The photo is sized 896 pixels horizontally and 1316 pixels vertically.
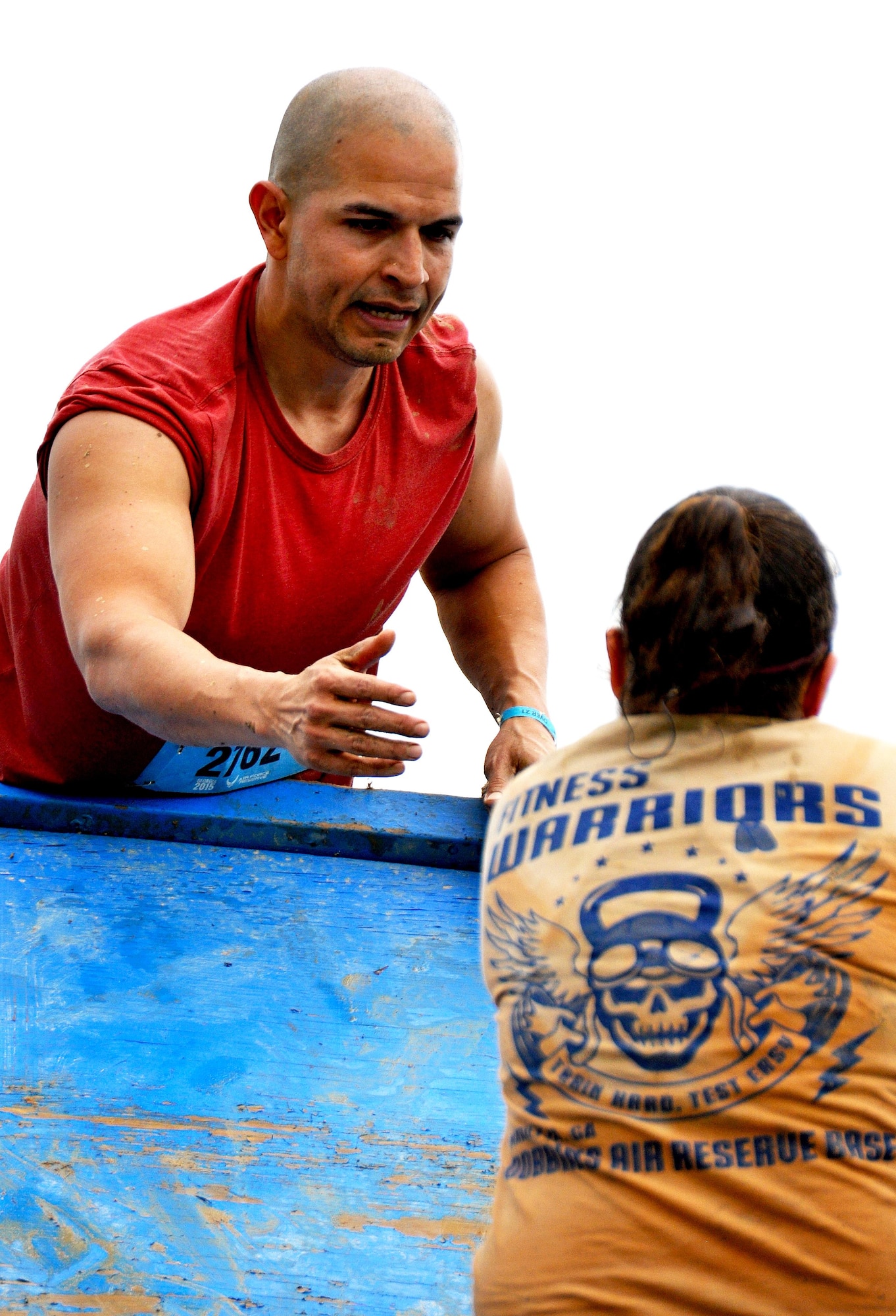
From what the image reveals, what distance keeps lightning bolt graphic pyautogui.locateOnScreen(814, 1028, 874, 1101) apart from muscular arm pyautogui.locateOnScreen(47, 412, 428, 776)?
0.45 metres

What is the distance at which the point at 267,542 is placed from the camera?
166 cm

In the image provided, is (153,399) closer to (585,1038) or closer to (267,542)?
(267,542)

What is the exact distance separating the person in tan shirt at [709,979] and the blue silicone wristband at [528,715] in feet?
Result: 3.13

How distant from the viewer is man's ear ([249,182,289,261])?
63.8 inches

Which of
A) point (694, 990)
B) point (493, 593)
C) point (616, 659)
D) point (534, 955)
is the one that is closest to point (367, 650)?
point (616, 659)

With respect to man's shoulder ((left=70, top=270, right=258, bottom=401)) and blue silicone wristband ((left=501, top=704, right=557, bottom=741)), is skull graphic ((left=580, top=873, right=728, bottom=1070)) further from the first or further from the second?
blue silicone wristband ((left=501, top=704, right=557, bottom=741))

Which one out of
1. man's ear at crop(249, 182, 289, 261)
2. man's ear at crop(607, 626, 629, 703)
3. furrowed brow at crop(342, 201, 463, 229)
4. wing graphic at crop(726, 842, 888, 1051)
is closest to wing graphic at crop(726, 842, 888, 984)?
wing graphic at crop(726, 842, 888, 1051)

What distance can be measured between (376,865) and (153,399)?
0.66 metres

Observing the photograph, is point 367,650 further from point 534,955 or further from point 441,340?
point 441,340

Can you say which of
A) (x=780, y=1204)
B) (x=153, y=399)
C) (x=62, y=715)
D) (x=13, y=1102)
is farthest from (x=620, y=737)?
(x=62, y=715)

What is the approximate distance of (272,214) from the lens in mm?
1643

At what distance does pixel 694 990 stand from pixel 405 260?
102cm

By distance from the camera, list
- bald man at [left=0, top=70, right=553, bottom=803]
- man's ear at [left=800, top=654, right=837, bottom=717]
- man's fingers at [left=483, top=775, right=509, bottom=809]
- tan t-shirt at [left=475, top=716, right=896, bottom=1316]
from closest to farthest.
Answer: tan t-shirt at [left=475, top=716, right=896, bottom=1316] → man's ear at [left=800, top=654, right=837, bottom=717] → bald man at [left=0, top=70, right=553, bottom=803] → man's fingers at [left=483, top=775, right=509, bottom=809]

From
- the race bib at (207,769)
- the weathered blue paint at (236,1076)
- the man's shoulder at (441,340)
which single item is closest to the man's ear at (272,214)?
the man's shoulder at (441,340)
